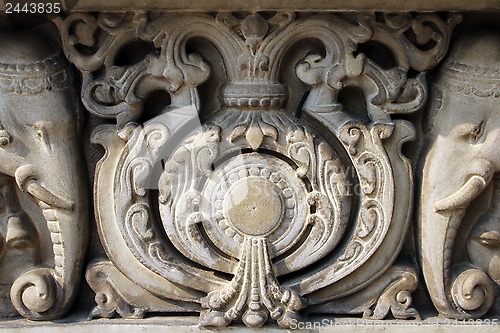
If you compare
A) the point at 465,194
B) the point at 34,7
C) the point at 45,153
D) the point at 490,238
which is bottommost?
the point at 490,238

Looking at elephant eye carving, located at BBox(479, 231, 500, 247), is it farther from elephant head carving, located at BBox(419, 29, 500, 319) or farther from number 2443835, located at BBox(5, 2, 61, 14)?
number 2443835, located at BBox(5, 2, 61, 14)

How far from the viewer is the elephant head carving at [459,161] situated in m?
2.19

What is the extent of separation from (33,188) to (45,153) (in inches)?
4.0

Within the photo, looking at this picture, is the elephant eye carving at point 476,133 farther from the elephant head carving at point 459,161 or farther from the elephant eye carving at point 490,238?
the elephant eye carving at point 490,238

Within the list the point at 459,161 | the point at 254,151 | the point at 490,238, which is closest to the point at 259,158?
the point at 254,151

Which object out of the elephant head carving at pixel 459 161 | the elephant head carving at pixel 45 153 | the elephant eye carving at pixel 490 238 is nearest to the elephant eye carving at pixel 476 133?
the elephant head carving at pixel 459 161

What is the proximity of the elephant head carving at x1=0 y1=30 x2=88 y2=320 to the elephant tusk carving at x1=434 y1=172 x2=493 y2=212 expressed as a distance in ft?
3.31

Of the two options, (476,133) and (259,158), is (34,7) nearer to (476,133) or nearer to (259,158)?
(259,158)

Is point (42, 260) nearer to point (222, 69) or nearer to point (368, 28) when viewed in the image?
point (222, 69)

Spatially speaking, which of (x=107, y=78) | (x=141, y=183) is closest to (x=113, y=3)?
(x=107, y=78)

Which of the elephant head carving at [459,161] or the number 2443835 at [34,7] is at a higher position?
the number 2443835 at [34,7]

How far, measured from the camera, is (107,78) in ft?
7.29

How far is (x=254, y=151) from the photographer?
2.24 metres

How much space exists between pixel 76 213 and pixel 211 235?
15.2 inches
